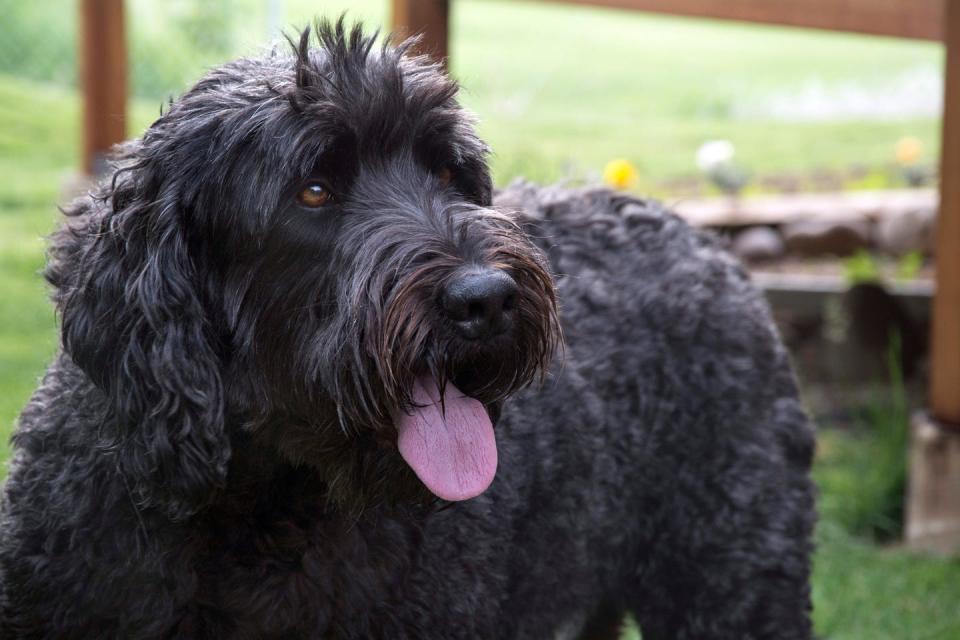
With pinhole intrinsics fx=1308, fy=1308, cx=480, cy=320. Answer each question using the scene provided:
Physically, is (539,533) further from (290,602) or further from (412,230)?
(412,230)

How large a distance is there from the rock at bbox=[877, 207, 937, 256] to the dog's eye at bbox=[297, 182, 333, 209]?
647 cm

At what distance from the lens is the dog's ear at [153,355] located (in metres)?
2.91

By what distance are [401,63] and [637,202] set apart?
4.60ft

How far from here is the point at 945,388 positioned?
5.93m

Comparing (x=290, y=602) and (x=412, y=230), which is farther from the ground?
(x=412, y=230)

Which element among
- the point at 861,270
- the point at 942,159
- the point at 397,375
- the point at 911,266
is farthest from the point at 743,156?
the point at 397,375

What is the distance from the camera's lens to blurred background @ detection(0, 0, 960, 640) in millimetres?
6438

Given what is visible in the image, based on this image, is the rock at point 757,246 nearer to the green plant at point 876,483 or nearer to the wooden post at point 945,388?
the green plant at point 876,483

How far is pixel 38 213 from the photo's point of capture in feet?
37.0

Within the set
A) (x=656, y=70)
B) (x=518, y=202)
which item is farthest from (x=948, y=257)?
(x=656, y=70)

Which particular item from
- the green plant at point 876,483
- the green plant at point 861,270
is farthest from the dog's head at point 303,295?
the green plant at point 861,270

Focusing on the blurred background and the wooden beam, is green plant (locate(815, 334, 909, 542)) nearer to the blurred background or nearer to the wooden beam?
the blurred background

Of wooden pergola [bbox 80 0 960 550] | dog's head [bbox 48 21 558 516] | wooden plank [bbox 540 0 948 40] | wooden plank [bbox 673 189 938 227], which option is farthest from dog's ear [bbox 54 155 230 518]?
wooden plank [bbox 673 189 938 227]

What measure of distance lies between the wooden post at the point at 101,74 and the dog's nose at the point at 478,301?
25.3 feet
